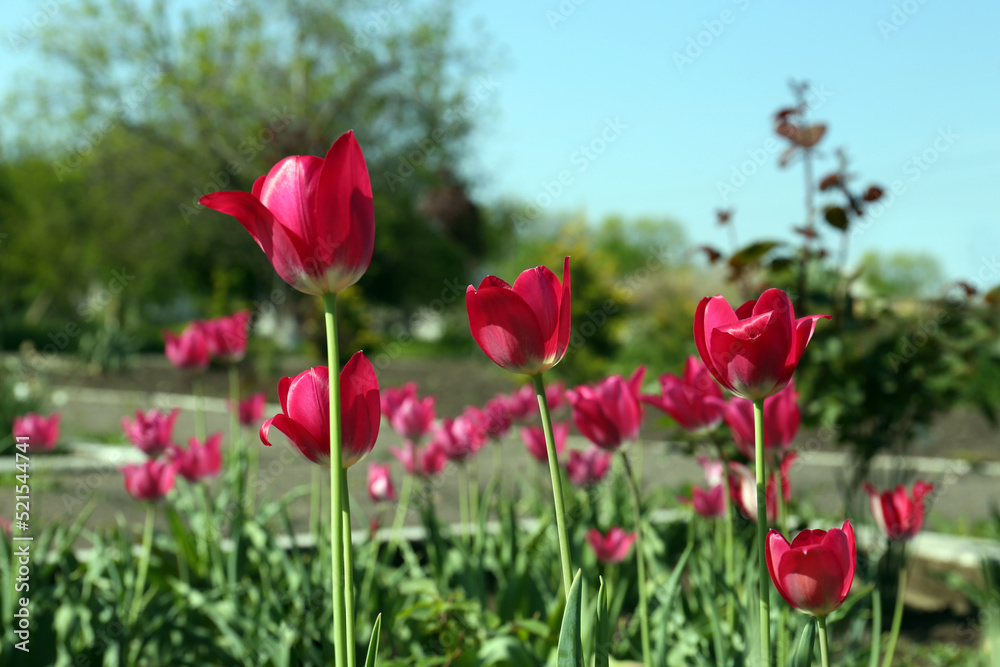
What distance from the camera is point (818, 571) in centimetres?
96

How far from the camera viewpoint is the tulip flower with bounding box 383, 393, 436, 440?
2516mm

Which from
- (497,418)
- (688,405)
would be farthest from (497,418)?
(688,405)

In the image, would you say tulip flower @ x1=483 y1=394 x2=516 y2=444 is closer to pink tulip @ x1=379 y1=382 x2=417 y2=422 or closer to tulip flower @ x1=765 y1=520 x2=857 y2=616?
pink tulip @ x1=379 y1=382 x2=417 y2=422

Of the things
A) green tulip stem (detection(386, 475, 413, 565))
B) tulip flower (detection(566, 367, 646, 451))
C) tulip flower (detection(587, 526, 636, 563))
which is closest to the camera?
tulip flower (detection(566, 367, 646, 451))

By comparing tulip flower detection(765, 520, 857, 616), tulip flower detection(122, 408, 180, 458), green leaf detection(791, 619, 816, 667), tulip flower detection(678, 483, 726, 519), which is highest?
tulip flower detection(122, 408, 180, 458)

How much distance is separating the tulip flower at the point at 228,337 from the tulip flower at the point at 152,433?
0.58m

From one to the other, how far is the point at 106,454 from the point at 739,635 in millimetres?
6567

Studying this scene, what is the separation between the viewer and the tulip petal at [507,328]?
3.12 feet

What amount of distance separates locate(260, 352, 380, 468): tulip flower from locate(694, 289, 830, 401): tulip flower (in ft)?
1.38

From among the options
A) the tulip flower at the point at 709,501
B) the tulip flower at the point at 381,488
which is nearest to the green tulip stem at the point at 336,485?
the tulip flower at the point at 709,501

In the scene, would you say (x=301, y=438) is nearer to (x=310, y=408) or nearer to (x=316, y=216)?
(x=310, y=408)

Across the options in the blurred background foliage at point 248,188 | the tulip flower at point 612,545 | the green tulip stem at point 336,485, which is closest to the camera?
the green tulip stem at point 336,485

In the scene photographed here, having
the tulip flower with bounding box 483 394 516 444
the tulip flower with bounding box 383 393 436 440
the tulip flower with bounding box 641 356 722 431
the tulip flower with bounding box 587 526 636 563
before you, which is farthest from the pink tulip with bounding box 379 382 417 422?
the tulip flower with bounding box 641 356 722 431

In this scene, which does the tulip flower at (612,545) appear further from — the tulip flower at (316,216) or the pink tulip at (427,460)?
the tulip flower at (316,216)
